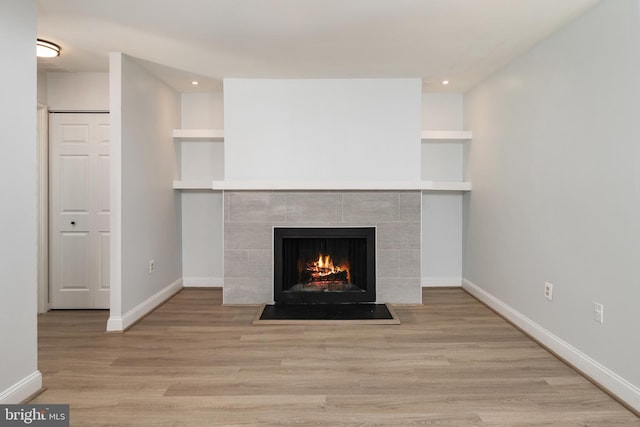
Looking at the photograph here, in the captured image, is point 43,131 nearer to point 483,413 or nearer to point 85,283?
point 85,283

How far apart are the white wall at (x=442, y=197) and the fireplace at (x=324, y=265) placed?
1039mm

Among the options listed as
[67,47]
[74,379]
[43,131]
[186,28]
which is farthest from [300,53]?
[74,379]

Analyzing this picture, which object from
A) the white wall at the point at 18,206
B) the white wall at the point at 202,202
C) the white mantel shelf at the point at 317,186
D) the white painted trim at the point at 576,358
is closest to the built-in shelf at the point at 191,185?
the white wall at the point at 202,202

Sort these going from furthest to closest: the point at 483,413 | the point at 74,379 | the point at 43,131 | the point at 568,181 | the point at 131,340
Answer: the point at 43,131, the point at 131,340, the point at 568,181, the point at 74,379, the point at 483,413

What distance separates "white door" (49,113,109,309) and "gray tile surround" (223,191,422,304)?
1.27 meters

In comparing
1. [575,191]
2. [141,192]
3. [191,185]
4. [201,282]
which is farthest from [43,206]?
[575,191]

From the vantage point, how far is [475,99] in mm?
4566

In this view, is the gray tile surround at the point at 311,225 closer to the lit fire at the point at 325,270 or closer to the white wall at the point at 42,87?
the lit fire at the point at 325,270

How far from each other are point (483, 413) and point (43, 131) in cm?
450

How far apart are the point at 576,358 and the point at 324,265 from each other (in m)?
2.45

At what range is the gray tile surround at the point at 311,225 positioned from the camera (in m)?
4.30

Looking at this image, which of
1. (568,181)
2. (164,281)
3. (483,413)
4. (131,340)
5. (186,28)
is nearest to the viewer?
(483,413)

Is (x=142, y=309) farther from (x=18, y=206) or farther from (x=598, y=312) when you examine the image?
(x=598, y=312)

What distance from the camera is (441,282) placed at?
5.02m
